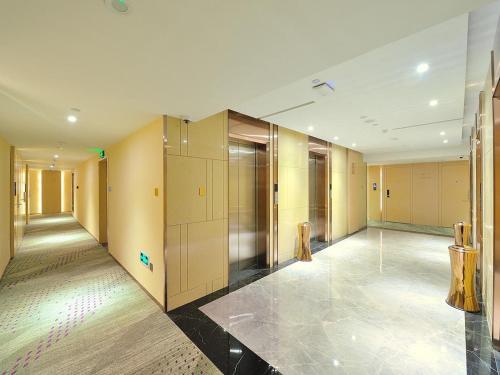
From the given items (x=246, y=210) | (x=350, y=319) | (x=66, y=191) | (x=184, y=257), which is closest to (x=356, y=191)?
(x=246, y=210)

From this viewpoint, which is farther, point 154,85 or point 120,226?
point 120,226

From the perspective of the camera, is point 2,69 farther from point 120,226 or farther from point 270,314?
point 270,314

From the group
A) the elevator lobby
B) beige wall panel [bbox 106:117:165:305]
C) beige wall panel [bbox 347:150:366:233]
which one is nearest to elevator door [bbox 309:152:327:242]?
the elevator lobby

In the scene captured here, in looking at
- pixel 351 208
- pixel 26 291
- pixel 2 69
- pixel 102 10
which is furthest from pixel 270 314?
pixel 351 208

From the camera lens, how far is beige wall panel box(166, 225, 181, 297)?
10.5ft

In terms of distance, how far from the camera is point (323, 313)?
309cm

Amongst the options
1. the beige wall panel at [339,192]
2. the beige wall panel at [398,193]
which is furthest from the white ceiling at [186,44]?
the beige wall panel at [398,193]

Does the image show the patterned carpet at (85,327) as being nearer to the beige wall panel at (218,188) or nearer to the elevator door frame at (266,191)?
the beige wall panel at (218,188)

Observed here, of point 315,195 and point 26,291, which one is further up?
point 315,195

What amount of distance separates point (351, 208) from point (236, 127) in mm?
6152

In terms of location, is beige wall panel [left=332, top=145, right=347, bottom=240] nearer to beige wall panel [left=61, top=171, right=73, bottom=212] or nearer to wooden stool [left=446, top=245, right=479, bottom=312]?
wooden stool [left=446, top=245, right=479, bottom=312]

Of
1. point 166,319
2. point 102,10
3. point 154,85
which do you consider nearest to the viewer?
point 102,10

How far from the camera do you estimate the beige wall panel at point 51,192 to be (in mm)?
13795

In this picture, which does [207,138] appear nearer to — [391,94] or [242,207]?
[242,207]
